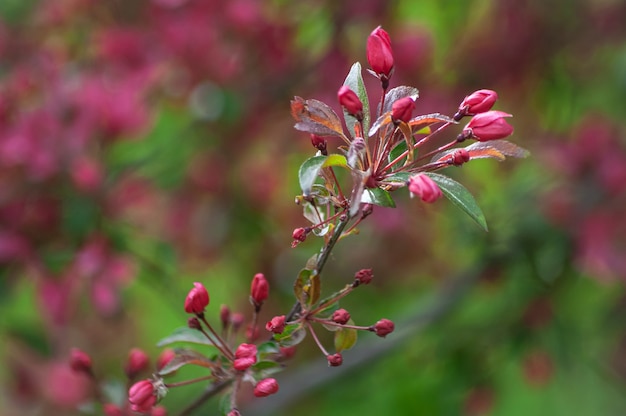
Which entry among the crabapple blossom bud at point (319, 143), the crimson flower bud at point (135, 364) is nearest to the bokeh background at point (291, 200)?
the crimson flower bud at point (135, 364)

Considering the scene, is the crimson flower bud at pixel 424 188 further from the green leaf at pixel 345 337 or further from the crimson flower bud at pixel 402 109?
the green leaf at pixel 345 337

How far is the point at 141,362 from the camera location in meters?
0.75

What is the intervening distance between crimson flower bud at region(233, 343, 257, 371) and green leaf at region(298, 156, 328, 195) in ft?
0.47

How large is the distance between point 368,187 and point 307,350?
1.31 meters

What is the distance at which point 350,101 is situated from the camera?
56 centimetres

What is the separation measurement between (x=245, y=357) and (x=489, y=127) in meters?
0.26

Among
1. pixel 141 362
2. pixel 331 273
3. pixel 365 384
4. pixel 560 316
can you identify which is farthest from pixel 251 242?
pixel 141 362

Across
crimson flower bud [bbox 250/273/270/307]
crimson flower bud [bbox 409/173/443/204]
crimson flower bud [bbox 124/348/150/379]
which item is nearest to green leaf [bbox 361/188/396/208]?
crimson flower bud [bbox 409/173/443/204]

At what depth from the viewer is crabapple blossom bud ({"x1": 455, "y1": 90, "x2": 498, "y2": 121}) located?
1.94 feet

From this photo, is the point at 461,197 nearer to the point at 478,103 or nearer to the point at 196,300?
the point at 478,103

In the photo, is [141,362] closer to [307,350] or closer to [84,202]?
[84,202]

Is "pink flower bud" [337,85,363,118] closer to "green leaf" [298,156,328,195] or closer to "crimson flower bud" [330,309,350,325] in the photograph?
"green leaf" [298,156,328,195]

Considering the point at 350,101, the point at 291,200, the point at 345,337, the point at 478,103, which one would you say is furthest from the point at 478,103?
the point at 291,200

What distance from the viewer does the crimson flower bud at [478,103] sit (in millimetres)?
591
